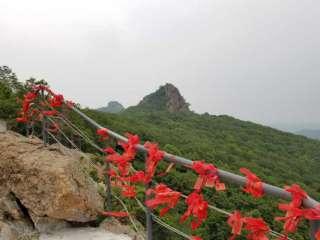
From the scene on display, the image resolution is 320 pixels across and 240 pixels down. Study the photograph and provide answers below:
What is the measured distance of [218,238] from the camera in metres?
11.6

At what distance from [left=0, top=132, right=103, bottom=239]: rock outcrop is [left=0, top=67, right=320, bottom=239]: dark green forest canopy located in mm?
1067

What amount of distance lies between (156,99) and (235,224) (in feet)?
319

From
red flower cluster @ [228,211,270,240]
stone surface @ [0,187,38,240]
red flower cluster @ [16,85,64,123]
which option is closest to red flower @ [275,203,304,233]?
red flower cluster @ [228,211,270,240]

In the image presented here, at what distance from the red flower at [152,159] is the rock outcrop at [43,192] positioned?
158 cm

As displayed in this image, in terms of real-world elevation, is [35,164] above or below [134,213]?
above

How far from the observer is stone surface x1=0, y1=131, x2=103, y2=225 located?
5.02 meters

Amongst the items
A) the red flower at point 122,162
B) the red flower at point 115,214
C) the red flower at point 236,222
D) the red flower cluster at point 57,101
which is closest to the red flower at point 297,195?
the red flower at point 236,222

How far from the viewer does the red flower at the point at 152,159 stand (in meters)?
3.55

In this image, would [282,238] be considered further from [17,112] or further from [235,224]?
[17,112]

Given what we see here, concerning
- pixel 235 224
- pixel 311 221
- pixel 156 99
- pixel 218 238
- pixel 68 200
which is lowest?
pixel 218 238

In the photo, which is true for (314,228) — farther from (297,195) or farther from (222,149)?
(222,149)

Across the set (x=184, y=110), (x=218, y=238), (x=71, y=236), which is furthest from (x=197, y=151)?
(x=184, y=110)

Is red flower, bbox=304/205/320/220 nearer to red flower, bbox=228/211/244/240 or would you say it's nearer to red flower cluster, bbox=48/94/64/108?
red flower, bbox=228/211/244/240

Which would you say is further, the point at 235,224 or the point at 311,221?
the point at 235,224
